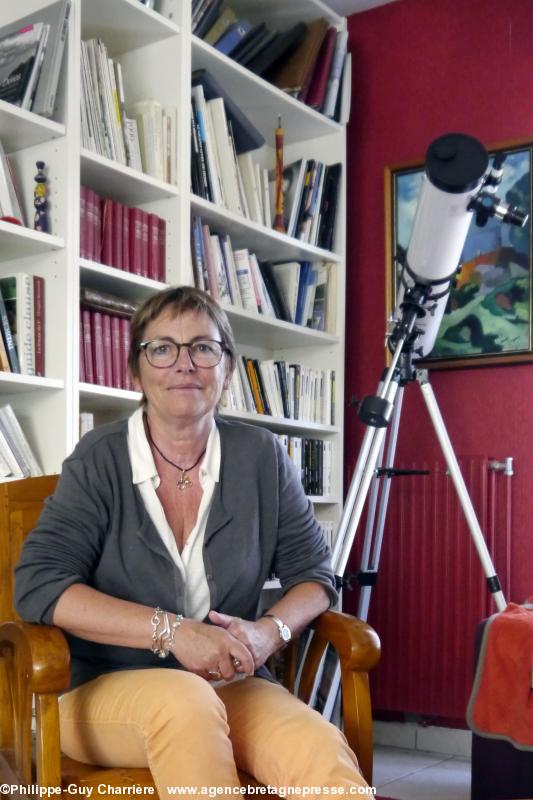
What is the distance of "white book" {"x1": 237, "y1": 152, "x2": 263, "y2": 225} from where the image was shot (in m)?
3.04

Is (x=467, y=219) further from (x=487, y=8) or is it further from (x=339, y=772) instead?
(x=339, y=772)

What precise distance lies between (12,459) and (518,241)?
1748 millimetres

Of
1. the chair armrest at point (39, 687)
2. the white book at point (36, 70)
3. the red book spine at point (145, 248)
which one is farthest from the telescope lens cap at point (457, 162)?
the chair armrest at point (39, 687)

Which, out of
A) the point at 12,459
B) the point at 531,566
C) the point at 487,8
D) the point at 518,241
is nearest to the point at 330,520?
the point at 531,566

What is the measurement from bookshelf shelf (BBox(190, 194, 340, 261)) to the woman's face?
1076 mm

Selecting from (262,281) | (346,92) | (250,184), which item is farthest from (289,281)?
(346,92)

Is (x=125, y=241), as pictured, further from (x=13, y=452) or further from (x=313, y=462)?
(x=313, y=462)

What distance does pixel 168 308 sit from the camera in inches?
68.3

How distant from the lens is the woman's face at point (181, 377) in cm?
171

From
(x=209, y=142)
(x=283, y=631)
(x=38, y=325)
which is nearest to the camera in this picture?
(x=283, y=631)

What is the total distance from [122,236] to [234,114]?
61cm

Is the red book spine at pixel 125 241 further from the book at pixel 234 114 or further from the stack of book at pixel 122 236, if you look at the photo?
the book at pixel 234 114

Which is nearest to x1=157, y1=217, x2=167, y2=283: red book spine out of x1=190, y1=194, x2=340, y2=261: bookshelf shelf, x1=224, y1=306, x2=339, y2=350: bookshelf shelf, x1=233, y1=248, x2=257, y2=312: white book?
x1=190, y1=194, x2=340, y2=261: bookshelf shelf

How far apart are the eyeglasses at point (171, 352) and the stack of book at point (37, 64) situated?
3.03 ft
